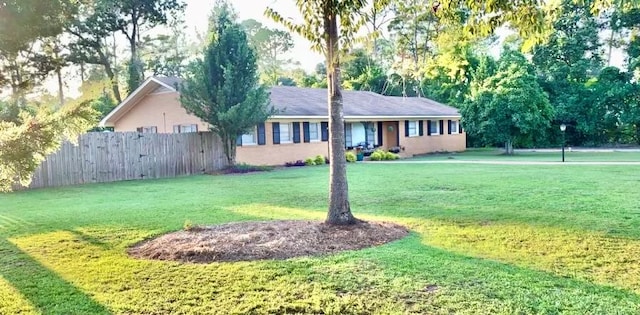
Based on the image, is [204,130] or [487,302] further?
[204,130]

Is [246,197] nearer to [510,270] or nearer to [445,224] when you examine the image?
[445,224]

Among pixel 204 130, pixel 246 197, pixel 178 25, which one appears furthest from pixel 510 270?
pixel 178 25

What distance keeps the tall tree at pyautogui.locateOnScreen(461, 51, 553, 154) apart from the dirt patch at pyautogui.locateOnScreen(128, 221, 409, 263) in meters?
20.4

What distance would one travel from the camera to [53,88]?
4.74 meters

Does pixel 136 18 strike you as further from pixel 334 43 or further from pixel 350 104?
pixel 334 43

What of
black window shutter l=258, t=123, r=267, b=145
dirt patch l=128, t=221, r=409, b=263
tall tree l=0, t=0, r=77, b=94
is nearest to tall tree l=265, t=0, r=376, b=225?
dirt patch l=128, t=221, r=409, b=263

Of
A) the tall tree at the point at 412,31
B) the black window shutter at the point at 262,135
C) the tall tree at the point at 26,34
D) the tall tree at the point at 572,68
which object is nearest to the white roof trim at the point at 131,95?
the black window shutter at the point at 262,135

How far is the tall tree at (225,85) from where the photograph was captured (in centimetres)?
1792

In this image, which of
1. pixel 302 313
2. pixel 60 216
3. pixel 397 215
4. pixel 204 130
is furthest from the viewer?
pixel 204 130

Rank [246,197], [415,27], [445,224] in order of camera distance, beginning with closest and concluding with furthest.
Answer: [415,27]
[445,224]
[246,197]

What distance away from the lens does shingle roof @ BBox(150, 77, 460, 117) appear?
2298 centimetres

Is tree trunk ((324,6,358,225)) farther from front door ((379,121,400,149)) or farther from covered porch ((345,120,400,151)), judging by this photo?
front door ((379,121,400,149))

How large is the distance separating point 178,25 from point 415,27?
116ft

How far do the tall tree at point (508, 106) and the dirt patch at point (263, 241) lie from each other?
2037cm
